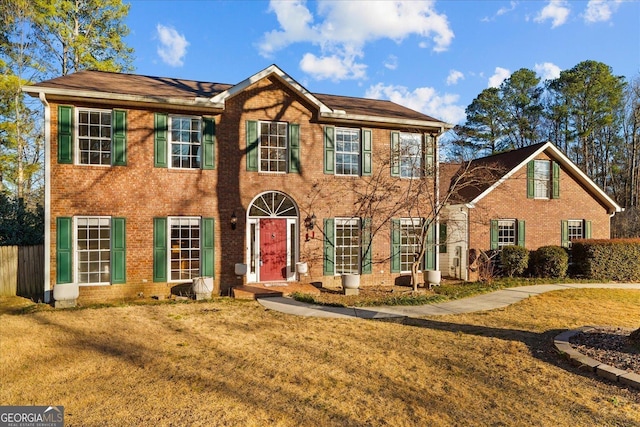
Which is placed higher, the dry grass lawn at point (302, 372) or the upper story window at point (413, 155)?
the upper story window at point (413, 155)

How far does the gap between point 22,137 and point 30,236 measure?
7.54 metres

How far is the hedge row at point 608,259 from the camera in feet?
51.0

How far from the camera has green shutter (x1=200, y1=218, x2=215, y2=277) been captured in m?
12.2

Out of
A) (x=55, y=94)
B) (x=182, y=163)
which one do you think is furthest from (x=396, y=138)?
(x=55, y=94)

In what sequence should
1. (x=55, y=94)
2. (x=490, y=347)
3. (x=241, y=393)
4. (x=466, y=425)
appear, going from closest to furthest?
(x=466, y=425)
(x=241, y=393)
(x=490, y=347)
(x=55, y=94)

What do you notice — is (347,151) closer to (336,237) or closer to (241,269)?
(336,237)

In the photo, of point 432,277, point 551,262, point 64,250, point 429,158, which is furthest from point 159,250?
point 551,262

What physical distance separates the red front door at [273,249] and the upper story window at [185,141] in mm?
3052

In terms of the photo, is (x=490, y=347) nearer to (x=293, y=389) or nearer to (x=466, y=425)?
(x=466, y=425)

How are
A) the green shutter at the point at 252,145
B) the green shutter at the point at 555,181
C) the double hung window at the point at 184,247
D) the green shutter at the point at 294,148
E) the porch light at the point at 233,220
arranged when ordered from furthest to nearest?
the green shutter at the point at 555,181, the green shutter at the point at 294,148, the green shutter at the point at 252,145, the porch light at the point at 233,220, the double hung window at the point at 184,247

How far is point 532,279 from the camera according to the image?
1512 cm

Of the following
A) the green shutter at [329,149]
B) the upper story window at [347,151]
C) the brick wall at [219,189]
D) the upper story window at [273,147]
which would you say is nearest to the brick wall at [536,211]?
the brick wall at [219,189]

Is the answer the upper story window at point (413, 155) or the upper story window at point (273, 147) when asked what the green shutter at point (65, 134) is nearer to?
the upper story window at point (273, 147)

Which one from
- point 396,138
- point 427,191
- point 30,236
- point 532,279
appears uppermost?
point 396,138
